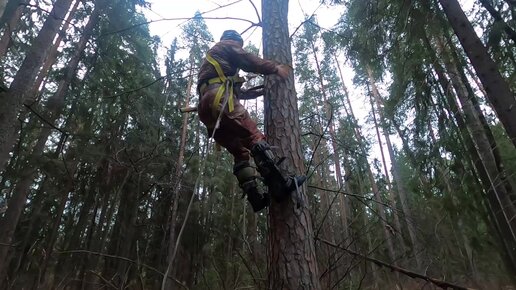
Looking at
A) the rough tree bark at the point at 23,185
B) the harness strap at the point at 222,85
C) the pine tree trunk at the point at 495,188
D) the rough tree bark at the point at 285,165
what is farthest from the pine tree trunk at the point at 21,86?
the pine tree trunk at the point at 495,188

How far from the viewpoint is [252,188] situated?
2834 mm

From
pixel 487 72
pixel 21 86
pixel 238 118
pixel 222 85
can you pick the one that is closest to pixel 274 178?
pixel 238 118

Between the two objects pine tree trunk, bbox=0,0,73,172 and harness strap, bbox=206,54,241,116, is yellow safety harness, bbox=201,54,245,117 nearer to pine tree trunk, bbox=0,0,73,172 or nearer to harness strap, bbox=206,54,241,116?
harness strap, bbox=206,54,241,116

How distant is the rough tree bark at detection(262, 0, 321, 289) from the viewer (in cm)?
248

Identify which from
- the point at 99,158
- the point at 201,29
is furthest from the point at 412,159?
the point at 201,29

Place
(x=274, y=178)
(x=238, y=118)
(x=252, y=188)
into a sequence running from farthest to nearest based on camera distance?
(x=238, y=118) → (x=252, y=188) → (x=274, y=178)

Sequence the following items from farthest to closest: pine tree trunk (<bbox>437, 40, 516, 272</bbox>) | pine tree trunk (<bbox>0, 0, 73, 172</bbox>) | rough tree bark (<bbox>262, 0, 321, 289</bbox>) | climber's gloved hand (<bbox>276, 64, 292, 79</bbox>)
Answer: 1. pine tree trunk (<bbox>437, 40, 516, 272</bbox>)
2. pine tree trunk (<bbox>0, 0, 73, 172</bbox>)
3. climber's gloved hand (<bbox>276, 64, 292, 79</bbox>)
4. rough tree bark (<bbox>262, 0, 321, 289</bbox>)

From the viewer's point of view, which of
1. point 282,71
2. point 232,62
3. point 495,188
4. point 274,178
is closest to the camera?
point 274,178

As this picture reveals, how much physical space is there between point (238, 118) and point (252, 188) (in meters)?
0.61

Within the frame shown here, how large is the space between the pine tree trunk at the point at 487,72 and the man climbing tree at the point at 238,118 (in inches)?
126

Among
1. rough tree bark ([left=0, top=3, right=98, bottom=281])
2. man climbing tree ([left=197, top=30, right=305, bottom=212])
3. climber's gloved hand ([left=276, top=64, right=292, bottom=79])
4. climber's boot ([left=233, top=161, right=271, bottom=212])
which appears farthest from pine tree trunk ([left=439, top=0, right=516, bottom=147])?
rough tree bark ([left=0, top=3, right=98, bottom=281])

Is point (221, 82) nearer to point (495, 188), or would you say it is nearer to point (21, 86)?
point (21, 86)

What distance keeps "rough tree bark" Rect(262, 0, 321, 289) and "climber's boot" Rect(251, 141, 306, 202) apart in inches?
4.2

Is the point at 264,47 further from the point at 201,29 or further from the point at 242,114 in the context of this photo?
the point at 201,29
